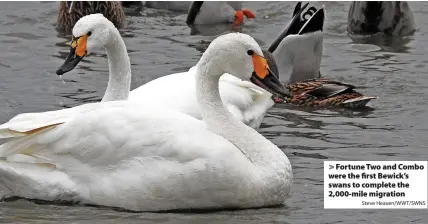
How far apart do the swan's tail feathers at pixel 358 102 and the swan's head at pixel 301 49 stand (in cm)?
131

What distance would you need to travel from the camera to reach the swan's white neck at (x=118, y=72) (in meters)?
9.66

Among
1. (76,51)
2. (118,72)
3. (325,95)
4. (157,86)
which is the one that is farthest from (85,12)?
(76,51)

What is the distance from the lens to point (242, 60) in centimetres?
826

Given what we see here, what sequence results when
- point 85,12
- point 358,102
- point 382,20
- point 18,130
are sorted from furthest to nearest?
point 85,12, point 382,20, point 358,102, point 18,130

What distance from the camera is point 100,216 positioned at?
7.88 m

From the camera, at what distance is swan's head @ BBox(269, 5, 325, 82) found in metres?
13.2

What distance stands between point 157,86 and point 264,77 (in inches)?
87.0

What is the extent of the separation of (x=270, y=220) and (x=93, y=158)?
1311mm

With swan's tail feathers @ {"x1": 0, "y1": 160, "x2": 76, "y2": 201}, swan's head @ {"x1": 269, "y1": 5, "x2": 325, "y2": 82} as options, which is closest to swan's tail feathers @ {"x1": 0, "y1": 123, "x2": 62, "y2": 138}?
swan's tail feathers @ {"x1": 0, "y1": 160, "x2": 76, "y2": 201}

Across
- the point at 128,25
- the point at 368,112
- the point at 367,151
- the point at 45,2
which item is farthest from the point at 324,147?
the point at 45,2

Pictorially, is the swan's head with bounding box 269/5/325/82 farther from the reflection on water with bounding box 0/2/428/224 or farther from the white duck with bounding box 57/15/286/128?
the white duck with bounding box 57/15/286/128

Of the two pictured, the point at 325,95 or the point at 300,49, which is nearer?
the point at 325,95

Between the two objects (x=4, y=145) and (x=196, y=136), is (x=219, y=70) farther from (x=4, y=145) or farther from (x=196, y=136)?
(x=4, y=145)

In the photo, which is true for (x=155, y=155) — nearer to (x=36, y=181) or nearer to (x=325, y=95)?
(x=36, y=181)
